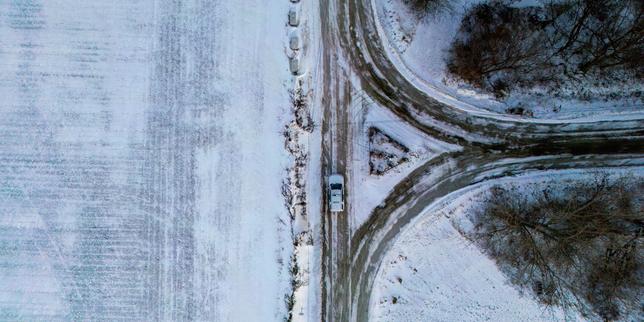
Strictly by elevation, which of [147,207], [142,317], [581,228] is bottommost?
[142,317]

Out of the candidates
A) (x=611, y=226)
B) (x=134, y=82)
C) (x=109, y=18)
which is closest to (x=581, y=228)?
(x=611, y=226)

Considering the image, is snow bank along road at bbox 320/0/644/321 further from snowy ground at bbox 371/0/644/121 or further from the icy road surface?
the icy road surface

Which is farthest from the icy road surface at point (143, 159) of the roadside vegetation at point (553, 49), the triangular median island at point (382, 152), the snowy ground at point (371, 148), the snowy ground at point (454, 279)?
the roadside vegetation at point (553, 49)

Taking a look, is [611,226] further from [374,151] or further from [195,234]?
[195,234]

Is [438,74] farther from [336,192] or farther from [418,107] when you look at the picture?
[336,192]

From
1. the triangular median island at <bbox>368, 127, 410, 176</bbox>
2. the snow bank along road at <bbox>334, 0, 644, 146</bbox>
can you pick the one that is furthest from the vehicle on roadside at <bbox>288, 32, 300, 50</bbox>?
the triangular median island at <bbox>368, 127, 410, 176</bbox>

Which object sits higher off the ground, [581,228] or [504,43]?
[504,43]

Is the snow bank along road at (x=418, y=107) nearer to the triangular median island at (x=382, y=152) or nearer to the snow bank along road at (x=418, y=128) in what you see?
the snow bank along road at (x=418, y=128)
